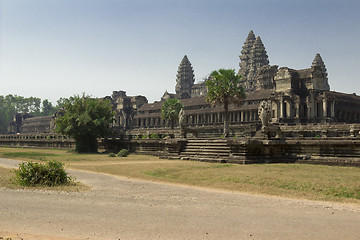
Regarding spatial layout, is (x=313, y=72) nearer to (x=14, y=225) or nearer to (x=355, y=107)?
(x=355, y=107)

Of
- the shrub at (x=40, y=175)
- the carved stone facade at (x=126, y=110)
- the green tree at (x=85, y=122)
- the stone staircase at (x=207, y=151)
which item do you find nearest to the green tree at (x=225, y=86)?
the green tree at (x=85, y=122)

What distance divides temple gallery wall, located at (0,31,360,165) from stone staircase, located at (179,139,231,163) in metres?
0.08

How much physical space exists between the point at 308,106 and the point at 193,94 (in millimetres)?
72549

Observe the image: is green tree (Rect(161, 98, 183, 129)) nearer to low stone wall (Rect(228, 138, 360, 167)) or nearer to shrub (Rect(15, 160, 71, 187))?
low stone wall (Rect(228, 138, 360, 167))

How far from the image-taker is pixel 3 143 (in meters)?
72.9

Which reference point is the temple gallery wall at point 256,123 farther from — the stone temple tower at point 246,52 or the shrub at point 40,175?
the shrub at point 40,175

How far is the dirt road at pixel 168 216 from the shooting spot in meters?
7.11

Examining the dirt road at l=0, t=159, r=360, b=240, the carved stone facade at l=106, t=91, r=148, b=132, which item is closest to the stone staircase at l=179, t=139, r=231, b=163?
the dirt road at l=0, t=159, r=360, b=240

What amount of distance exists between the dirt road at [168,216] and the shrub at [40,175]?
1.63 m

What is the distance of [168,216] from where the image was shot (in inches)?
341

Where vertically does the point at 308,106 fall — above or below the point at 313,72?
below

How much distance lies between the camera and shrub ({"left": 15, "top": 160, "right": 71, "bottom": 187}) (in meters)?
14.0

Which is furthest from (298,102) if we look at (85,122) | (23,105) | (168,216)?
(23,105)

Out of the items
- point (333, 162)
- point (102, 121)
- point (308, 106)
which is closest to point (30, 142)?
point (102, 121)
